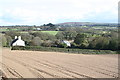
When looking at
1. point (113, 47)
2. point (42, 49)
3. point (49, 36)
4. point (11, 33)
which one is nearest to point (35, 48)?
point (42, 49)

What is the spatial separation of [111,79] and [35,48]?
21564 mm

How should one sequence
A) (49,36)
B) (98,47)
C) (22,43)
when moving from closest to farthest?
(98,47), (22,43), (49,36)

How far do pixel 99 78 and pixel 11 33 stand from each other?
39270mm

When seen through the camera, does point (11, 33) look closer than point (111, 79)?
No

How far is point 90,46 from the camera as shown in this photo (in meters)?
32.1

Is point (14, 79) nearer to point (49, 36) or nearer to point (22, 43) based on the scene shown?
point (22, 43)

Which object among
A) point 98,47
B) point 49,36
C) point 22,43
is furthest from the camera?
point 49,36

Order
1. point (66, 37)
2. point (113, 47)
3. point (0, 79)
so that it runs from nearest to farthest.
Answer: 1. point (0, 79)
2. point (113, 47)
3. point (66, 37)

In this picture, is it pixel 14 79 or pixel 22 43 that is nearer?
pixel 14 79

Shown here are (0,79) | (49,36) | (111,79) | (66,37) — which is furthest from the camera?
(66,37)

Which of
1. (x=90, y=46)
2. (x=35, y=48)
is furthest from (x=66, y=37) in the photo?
(x=35, y=48)

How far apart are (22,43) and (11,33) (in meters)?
8.87

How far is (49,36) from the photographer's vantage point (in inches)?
1704

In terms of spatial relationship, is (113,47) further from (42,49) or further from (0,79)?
(0,79)
